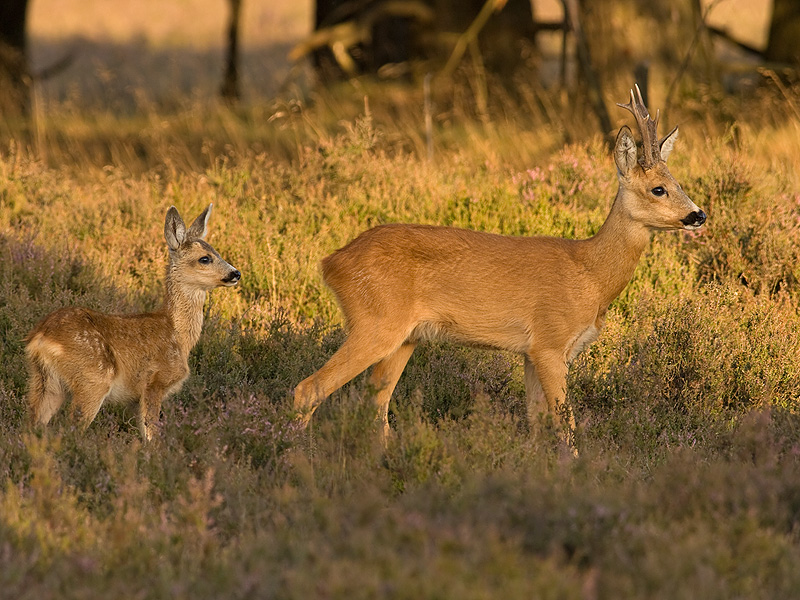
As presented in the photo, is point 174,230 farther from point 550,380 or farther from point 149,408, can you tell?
point 550,380

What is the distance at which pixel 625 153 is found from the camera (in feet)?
22.2

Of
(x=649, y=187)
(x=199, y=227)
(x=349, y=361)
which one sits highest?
(x=649, y=187)

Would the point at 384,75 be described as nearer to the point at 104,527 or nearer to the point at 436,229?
the point at 436,229

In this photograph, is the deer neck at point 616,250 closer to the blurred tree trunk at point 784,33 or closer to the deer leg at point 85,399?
the deer leg at point 85,399

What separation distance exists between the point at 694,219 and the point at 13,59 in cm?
1356

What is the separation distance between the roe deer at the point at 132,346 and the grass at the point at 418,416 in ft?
0.57

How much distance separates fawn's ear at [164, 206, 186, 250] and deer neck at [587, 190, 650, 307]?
2522 mm

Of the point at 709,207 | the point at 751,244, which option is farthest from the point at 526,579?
the point at 709,207

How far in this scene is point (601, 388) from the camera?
7.07m

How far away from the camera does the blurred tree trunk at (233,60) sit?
21281 mm

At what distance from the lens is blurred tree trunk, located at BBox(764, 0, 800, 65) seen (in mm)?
15409

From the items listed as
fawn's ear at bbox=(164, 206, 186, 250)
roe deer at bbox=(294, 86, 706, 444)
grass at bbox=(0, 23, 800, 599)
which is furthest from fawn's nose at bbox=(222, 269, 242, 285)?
grass at bbox=(0, 23, 800, 599)

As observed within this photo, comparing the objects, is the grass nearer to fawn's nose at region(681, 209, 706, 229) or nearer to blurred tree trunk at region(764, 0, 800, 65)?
fawn's nose at region(681, 209, 706, 229)

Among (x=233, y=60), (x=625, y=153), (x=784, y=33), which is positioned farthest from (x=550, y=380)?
(x=233, y=60)
